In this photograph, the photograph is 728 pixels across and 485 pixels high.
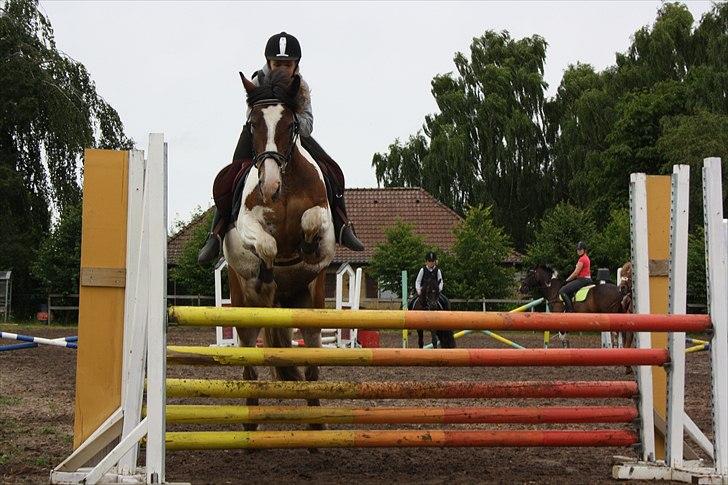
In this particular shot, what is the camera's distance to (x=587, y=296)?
1788 centimetres

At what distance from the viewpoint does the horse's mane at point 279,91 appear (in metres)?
6.51

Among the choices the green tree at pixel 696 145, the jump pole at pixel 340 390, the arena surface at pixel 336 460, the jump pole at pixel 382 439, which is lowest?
the arena surface at pixel 336 460

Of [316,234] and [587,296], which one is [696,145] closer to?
[587,296]

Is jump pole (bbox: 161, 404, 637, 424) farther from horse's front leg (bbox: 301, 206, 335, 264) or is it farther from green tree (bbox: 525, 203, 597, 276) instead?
green tree (bbox: 525, 203, 597, 276)

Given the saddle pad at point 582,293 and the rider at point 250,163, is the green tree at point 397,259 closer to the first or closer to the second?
the saddle pad at point 582,293

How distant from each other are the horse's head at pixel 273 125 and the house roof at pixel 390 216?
3673 cm

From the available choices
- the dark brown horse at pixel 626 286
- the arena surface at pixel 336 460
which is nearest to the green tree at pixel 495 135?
the dark brown horse at pixel 626 286

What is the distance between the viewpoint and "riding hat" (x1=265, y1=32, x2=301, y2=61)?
280 inches

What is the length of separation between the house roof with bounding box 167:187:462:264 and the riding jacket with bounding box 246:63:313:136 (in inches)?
1426

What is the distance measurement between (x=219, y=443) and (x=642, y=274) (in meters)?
2.48

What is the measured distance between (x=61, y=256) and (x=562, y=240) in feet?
55.2

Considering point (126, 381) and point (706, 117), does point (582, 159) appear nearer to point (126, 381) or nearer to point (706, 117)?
point (706, 117)

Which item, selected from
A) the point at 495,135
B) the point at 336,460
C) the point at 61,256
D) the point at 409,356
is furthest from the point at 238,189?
the point at 495,135

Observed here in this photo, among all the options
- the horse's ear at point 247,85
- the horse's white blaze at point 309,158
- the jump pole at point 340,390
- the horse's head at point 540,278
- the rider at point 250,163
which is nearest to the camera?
the jump pole at point 340,390
